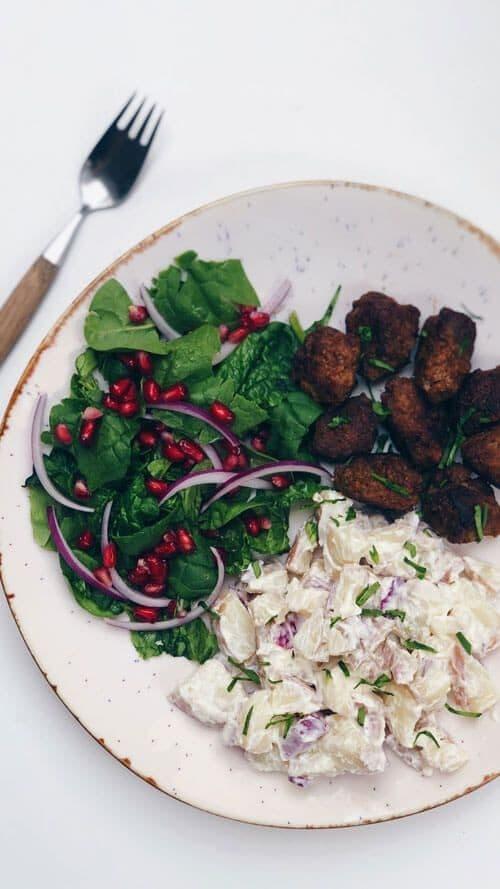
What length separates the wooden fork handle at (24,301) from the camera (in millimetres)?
3633

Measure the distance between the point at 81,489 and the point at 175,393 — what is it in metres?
0.63

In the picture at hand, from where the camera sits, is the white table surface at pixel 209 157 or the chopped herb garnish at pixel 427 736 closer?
the chopped herb garnish at pixel 427 736

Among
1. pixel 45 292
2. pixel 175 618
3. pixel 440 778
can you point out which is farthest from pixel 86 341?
pixel 440 778

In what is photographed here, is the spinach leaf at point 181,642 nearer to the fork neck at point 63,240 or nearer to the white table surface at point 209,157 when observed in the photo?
the white table surface at point 209,157

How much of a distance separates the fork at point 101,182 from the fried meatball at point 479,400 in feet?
6.41

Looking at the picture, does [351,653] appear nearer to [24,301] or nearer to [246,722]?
[246,722]

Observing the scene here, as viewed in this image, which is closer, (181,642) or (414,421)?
(414,421)

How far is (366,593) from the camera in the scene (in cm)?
335

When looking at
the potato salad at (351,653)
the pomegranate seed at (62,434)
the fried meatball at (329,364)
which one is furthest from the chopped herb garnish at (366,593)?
the pomegranate seed at (62,434)

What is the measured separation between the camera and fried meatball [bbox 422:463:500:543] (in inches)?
136

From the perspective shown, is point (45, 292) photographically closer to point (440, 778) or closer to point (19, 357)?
point (19, 357)

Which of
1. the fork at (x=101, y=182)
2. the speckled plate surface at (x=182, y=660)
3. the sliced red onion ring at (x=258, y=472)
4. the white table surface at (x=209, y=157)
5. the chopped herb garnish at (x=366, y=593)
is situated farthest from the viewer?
the white table surface at (x=209, y=157)

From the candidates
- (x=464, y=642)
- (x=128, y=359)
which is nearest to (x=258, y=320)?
(x=128, y=359)

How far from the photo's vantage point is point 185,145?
384 cm
